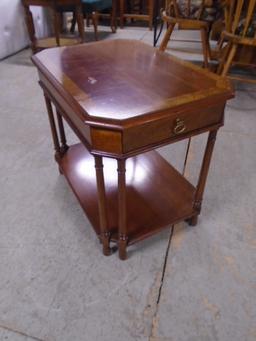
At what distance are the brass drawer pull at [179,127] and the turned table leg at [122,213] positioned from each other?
18 cm

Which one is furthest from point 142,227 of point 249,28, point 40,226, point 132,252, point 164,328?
point 249,28

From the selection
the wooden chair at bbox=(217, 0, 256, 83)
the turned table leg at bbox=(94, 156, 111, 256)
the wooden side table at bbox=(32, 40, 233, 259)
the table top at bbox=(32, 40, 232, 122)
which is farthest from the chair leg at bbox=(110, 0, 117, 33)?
the turned table leg at bbox=(94, 156, 111, 256)

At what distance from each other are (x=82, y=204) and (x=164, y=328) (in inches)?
21.7

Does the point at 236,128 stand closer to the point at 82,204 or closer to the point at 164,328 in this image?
the point at 82,204

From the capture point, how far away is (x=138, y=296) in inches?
36.8

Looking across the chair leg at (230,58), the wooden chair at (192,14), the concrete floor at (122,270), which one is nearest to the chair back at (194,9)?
→ the wooden chair at (192,14)

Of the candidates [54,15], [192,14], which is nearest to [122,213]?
[192,14]

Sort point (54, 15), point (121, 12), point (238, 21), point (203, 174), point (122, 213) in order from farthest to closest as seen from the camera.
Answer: point (121, 12) < point (54, 15) < point (238, 21) < point (203, 174) < point (122, 213)

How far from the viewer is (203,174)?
1008mm

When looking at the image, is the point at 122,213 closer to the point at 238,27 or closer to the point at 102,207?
the point at 102,207

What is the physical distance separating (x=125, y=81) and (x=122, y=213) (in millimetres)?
428

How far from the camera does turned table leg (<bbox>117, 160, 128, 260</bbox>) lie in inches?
30.1

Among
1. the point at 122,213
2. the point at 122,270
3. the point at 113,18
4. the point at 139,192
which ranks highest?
the point at 113,18

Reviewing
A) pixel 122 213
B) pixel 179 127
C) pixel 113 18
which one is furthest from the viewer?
pixel 113 18
